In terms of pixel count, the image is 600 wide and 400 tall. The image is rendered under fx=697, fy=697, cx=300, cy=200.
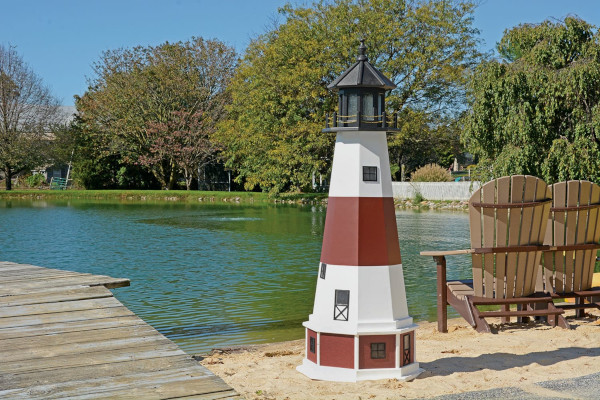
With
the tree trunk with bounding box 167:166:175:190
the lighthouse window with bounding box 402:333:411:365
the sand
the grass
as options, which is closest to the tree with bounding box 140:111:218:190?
the tree trunk with bounding box 167:166:175:190

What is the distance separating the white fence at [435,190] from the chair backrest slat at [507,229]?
2718cm

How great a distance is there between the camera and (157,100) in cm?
4691

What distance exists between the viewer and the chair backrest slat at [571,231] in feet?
23.5

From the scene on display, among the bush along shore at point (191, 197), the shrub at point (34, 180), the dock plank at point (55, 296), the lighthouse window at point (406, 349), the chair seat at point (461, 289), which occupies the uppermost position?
the shrub at point (34, 180)

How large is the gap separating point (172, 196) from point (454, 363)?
39431 millimetres

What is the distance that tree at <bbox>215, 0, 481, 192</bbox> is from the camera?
115 feet

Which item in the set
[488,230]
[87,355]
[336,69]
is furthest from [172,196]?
[87,355]

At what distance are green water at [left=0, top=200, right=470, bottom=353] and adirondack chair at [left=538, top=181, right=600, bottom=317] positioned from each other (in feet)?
7.48

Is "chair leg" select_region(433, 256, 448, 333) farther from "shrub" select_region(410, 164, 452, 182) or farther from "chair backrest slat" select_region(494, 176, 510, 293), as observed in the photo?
"shrub" select_region(410, 164, 452, 182)

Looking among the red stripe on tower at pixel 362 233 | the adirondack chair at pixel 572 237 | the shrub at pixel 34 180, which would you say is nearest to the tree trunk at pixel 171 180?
the shrub at pixel 34 180

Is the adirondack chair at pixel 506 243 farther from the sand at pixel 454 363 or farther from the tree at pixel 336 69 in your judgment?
the tree at pixel 336 69

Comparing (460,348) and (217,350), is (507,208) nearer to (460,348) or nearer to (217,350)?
(460,348)

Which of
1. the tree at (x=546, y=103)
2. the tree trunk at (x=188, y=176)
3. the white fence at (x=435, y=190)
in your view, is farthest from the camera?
the tree trunk at (x=188, y=176)

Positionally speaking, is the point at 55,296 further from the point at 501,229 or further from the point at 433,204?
the point at 433,204
